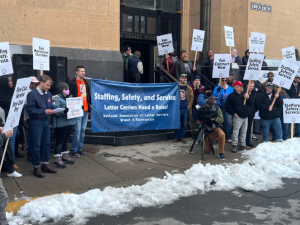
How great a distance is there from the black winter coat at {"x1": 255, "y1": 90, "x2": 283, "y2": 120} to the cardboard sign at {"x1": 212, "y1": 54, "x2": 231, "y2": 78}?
45.6 inches

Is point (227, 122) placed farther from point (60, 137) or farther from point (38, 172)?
point (38, 172)

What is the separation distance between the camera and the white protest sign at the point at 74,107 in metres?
7.25

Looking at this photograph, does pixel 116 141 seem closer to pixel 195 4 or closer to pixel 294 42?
pixel 195 4

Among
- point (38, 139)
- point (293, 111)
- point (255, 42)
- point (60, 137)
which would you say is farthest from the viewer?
point (255, 42)

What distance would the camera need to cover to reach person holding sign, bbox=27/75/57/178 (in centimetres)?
648

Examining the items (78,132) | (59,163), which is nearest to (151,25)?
(78,132)

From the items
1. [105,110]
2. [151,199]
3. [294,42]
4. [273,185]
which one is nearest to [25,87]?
[151,199]

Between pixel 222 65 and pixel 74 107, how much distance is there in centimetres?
472

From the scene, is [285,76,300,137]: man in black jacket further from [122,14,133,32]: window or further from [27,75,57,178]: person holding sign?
[27,75,57,178]: person holding sign

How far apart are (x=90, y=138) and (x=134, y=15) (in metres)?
6.84

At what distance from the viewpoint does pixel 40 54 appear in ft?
24.9

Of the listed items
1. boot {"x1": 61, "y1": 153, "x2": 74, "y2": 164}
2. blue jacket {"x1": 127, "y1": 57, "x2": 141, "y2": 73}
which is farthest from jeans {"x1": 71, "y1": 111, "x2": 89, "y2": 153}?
blue jacket {"x1": 127, "y1": 57, "x2": 141, "y2": 73}

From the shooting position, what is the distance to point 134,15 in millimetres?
14133

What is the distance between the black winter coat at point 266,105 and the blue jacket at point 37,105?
5.94 m
